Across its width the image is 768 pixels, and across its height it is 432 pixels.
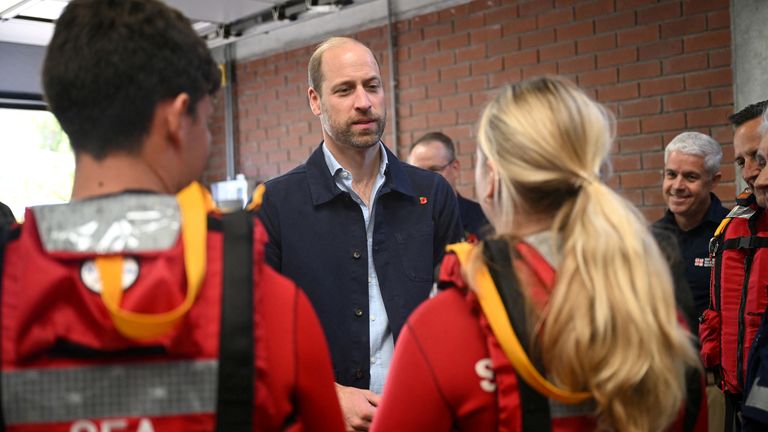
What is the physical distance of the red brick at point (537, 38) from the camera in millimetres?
4441

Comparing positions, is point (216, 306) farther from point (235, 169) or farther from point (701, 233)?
point (235, 169)

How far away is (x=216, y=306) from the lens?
1.00 meters

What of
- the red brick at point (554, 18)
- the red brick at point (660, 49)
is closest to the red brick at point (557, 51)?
the red brick at point (554, 18)

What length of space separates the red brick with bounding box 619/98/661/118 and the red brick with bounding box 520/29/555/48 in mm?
608

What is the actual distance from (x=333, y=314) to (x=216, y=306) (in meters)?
1.11

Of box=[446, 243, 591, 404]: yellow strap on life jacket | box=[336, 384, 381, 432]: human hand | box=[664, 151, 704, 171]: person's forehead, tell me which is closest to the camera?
box=[446, 243, 591, 404]: yellow strap on life jacket

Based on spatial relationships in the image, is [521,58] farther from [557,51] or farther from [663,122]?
[663,122]

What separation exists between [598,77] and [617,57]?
15cm

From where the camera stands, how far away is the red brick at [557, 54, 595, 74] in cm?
429

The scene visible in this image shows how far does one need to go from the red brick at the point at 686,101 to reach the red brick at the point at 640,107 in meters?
0.05

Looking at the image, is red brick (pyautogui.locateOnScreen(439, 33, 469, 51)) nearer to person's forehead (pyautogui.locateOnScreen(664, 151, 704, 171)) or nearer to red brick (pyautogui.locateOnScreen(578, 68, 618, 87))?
red brick (pyautogui.locateOnScreen(578, 68, 618, 87))

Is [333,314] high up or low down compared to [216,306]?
down

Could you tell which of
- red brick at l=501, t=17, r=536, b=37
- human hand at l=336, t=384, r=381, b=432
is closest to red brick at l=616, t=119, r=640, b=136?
red brick at l=501, t=17, r=536, b=37

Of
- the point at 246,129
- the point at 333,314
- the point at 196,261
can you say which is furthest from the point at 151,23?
the point at 246,129
